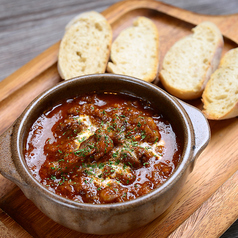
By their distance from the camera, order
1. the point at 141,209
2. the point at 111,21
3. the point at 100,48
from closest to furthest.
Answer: the point at 141,209 → the point at 100,48 → the point at 111,21

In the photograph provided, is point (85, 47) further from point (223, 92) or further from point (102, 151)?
point (102, 151)

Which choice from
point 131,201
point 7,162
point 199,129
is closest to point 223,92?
point 199,129

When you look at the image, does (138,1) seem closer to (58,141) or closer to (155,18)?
(155,18)

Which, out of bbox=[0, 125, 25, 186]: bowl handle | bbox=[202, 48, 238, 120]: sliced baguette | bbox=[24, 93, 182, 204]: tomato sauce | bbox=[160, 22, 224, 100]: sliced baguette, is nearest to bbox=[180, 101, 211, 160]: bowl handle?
bbox=[24, 93, 182, 204]: tomato sauce

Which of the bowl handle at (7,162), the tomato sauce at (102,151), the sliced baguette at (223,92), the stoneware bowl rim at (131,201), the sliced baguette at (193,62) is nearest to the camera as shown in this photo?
the stoneware bowl rim at (131,201)

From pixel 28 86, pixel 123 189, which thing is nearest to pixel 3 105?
pixel 28 86

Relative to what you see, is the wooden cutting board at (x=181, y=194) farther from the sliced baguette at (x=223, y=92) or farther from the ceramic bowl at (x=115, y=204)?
the ceramic bowl at (x=115, y=204)

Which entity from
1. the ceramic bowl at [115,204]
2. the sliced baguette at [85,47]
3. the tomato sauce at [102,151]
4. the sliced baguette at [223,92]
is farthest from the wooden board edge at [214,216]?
A: the sliced baguette at [85,47]
